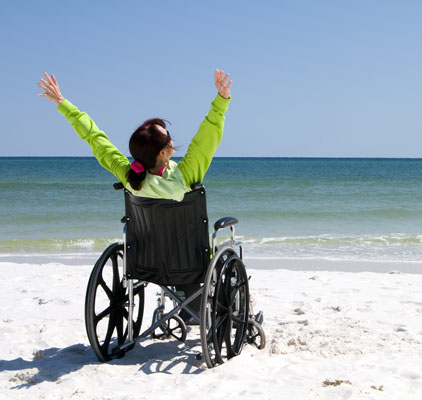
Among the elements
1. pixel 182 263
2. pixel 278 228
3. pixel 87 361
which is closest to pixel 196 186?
pixel 182 263

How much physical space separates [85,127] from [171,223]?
69 centimetres

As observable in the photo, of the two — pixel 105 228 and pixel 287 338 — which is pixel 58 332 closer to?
pixel 287 338

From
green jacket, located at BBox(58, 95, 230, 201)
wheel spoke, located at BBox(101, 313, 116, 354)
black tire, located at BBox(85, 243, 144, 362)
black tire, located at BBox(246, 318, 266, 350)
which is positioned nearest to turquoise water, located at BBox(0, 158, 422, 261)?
black tire, located at BBox(246, 318, 266, 350)

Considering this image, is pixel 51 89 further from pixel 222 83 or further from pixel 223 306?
pixel 223 306

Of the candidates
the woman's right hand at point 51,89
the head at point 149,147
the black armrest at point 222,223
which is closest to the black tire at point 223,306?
the black armrest at point 222,223

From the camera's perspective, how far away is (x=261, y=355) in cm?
297

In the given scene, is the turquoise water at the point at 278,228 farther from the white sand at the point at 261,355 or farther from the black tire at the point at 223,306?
the black tire at the point at 223,306

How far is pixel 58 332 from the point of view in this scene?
346 centimetres

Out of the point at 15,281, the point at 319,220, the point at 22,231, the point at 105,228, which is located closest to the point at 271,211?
the point at 319,220

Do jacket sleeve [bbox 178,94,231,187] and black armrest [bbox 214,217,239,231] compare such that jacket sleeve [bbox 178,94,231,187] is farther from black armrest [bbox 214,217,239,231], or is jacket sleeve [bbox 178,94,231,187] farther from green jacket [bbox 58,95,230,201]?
black armrest [bbox 214,217,239,231]

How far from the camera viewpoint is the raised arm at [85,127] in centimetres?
283

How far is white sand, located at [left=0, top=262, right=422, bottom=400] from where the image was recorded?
241 cm

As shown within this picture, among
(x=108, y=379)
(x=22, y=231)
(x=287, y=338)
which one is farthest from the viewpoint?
(x=22, y=231)

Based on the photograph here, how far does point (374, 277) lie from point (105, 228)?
22.4 feet
